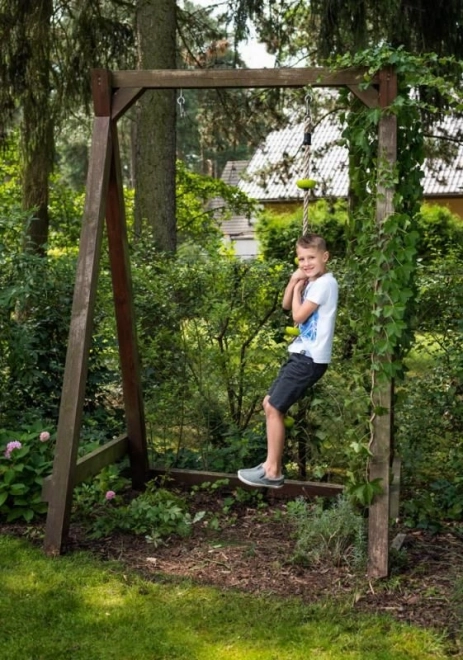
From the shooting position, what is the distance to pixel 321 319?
15.8 ft

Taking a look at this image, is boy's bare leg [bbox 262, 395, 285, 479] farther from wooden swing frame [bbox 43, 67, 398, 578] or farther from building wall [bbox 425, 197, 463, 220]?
building wall [bbox 425, 197, 463, 220]

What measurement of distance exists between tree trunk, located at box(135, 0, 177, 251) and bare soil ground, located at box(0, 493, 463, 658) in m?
4.35

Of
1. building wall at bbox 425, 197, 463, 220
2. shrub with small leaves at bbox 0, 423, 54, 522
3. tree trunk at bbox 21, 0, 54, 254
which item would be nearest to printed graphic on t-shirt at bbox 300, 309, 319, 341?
shrub with small leaves at bbox 0, 423, 54, 522

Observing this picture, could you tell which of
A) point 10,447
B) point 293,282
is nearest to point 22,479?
point 10,447

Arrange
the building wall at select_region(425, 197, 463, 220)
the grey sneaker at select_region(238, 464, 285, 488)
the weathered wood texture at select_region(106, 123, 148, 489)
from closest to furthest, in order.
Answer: the grey sneaker at select_region(238, 464, 285, 488), the weathered wood texture at select_region(106, 123, 148, 489), the building wall at select_region(425, 197, 463, 220)

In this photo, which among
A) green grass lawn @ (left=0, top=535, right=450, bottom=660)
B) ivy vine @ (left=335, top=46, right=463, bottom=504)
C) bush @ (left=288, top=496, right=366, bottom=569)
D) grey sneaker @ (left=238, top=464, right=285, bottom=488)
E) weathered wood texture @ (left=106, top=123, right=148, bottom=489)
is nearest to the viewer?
green grass lawn @ (left=0, top=535, right=450, bottom=660)

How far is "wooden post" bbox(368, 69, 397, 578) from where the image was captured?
4441 mm

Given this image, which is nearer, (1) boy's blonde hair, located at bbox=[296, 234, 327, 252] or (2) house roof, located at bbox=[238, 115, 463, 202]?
(1) boy's blonde hair, located at bbox=[296, 234, 327, 252]

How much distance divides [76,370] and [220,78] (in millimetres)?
1862

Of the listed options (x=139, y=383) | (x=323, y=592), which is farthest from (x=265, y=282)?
(x=323, y=592)

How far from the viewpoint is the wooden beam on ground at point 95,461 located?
4.85 meters

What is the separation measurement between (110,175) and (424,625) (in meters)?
3.12

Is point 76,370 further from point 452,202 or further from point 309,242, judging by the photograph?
point 452,202

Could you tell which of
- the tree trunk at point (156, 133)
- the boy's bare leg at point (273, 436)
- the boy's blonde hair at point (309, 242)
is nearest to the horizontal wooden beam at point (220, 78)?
the boy's blonde hair at point (309, 242)
